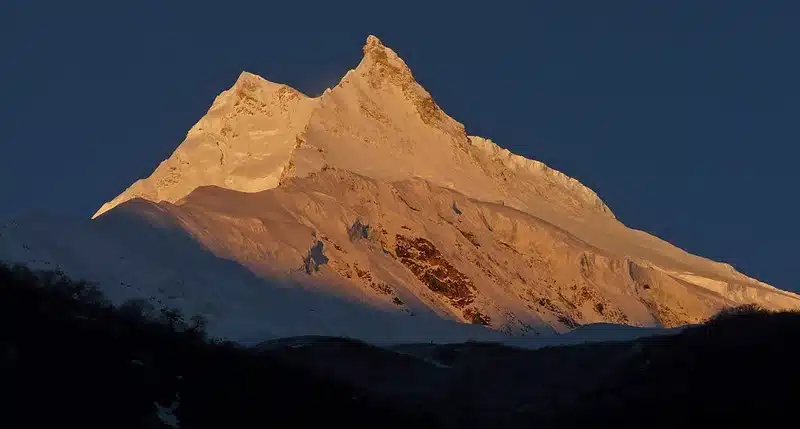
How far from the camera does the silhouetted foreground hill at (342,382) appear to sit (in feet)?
97.7

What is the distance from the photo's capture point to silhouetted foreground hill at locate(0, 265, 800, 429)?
29766mm

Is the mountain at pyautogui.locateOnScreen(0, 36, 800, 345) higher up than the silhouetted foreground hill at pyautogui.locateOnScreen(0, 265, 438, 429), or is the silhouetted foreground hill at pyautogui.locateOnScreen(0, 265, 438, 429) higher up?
the mountain at pyautogui.locateOnScreen(0, 36, 800, 345)

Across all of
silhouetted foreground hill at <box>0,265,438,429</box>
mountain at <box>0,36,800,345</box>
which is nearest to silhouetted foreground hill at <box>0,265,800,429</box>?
silhouetted foreground hill at <box>0,265,438,429</box>

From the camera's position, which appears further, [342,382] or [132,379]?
[342,382]

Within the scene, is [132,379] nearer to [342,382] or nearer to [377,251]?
[342,382]

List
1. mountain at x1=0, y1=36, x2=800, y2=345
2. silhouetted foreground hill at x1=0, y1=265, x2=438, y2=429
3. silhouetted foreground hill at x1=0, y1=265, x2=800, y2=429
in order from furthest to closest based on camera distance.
→ 1. mountain at x1=0, y1=36, x2=800, y2=345
2. silhouetted foreground hill at x1=0, y1=265, x2=800, y2=429
3. silhouetted foreground hill at x1=0, y1=265, x2=438, y2=429

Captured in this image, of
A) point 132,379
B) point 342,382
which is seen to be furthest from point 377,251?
point 132,379

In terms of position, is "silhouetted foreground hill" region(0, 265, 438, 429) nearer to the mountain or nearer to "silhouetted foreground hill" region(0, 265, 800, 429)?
"silhouetted foreground hill" region(0, 265, 800, 429)

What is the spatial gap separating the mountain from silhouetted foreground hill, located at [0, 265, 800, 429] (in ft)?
155

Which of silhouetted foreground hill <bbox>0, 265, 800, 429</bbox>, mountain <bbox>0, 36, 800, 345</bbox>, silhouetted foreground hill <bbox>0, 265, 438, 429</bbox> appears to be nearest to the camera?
silhouetted foreground hill <bbox>0, 265, 438, 429</bbox>

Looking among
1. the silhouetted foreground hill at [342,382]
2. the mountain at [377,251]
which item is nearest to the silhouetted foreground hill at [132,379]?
the silhouetted foreground hill at [342,382]

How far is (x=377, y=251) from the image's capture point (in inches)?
5502

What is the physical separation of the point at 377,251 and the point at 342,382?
3972 inches

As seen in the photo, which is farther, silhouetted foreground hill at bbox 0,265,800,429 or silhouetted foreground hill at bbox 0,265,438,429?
silhouetted foreground hill at bbox 0,265,800,429
